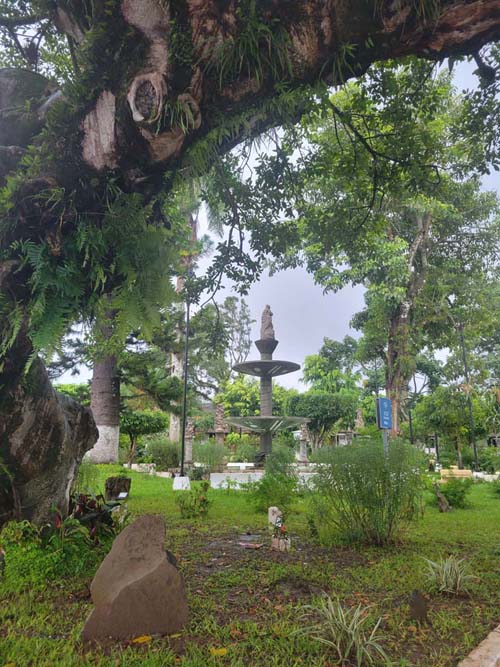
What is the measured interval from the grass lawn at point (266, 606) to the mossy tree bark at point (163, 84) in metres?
1.70

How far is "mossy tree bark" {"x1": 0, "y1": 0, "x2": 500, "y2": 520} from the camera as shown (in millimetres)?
2682

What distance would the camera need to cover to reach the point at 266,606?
3189 mm

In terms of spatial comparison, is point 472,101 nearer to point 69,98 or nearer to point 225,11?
point 225,11

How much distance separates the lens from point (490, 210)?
20.1 m

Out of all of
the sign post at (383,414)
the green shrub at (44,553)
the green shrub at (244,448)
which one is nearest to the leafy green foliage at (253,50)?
the green shrub at (44,553)

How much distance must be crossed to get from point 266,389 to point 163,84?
42.3 feet

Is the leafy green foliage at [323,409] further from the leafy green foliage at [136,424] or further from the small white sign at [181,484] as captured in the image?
the small white sign at [181,484]

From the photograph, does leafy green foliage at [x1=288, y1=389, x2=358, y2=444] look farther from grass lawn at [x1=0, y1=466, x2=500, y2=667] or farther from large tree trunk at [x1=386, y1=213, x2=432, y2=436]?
grass lawn at [x1=0, y1=466, x2=500, y2=667]

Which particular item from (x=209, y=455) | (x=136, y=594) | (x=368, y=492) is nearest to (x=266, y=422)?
(x=209, y=455)

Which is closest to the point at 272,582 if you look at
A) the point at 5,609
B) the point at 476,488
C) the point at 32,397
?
the point at 5,609

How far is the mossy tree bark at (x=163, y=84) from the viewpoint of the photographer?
2682 millimetres

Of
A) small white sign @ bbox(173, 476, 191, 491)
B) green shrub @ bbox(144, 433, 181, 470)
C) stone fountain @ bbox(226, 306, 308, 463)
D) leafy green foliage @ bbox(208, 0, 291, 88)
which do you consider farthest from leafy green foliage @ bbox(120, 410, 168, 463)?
leafy green foliage @ bbox(208, 0, 291, 88)

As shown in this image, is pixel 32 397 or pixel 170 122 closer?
pixel 170 122

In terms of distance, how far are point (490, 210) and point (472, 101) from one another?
17214 mm
